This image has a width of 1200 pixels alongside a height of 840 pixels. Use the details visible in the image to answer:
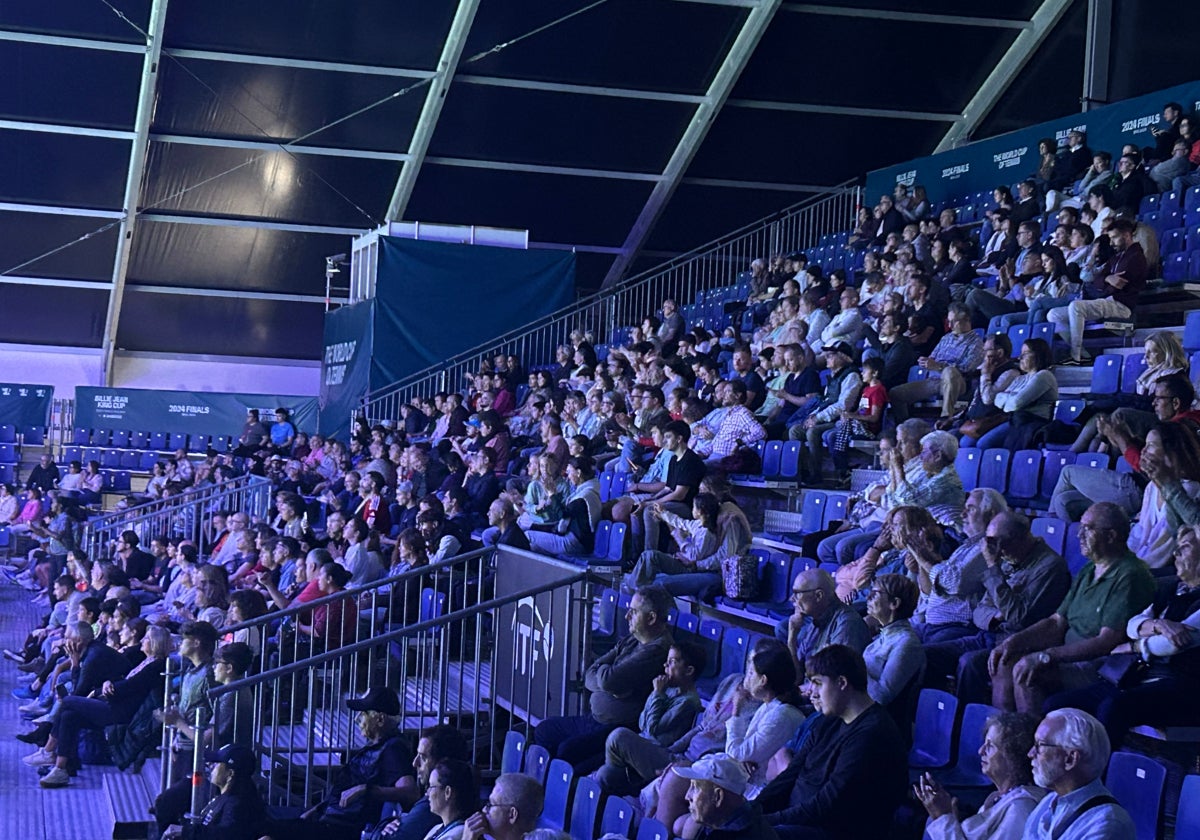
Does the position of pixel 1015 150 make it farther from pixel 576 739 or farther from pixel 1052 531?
pixel 576 739

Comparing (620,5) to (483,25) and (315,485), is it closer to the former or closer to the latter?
(483,25)

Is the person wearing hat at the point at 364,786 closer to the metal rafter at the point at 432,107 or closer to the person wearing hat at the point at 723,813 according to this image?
the person wearing hat at the point at 723,813

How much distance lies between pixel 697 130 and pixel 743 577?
1149 centimetres

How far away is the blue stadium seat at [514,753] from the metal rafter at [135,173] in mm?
11702

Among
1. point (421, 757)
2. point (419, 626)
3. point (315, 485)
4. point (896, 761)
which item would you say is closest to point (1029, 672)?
point (896, 761)

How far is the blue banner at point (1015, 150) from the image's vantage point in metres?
14.3

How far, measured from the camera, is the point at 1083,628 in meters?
5.34

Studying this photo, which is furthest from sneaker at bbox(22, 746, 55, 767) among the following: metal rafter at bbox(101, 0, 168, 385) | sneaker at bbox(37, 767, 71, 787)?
metal rafter at bbox(101, 0, 168, 385)

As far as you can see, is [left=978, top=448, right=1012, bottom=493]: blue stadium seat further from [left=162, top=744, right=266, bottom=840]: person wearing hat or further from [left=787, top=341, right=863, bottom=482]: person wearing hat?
[left=162, top=744, right=266, bottom=840]: person wearing hat

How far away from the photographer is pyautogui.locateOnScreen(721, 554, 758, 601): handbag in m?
7.70

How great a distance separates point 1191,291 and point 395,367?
998 cm

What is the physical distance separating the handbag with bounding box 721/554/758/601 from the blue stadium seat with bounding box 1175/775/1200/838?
3651 millimetres

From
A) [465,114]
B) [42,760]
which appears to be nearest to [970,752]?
[42,760]

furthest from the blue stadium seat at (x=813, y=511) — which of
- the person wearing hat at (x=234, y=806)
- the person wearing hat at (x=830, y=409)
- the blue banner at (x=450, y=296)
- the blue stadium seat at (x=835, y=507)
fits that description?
the blue banner at (x=450, y=296)
